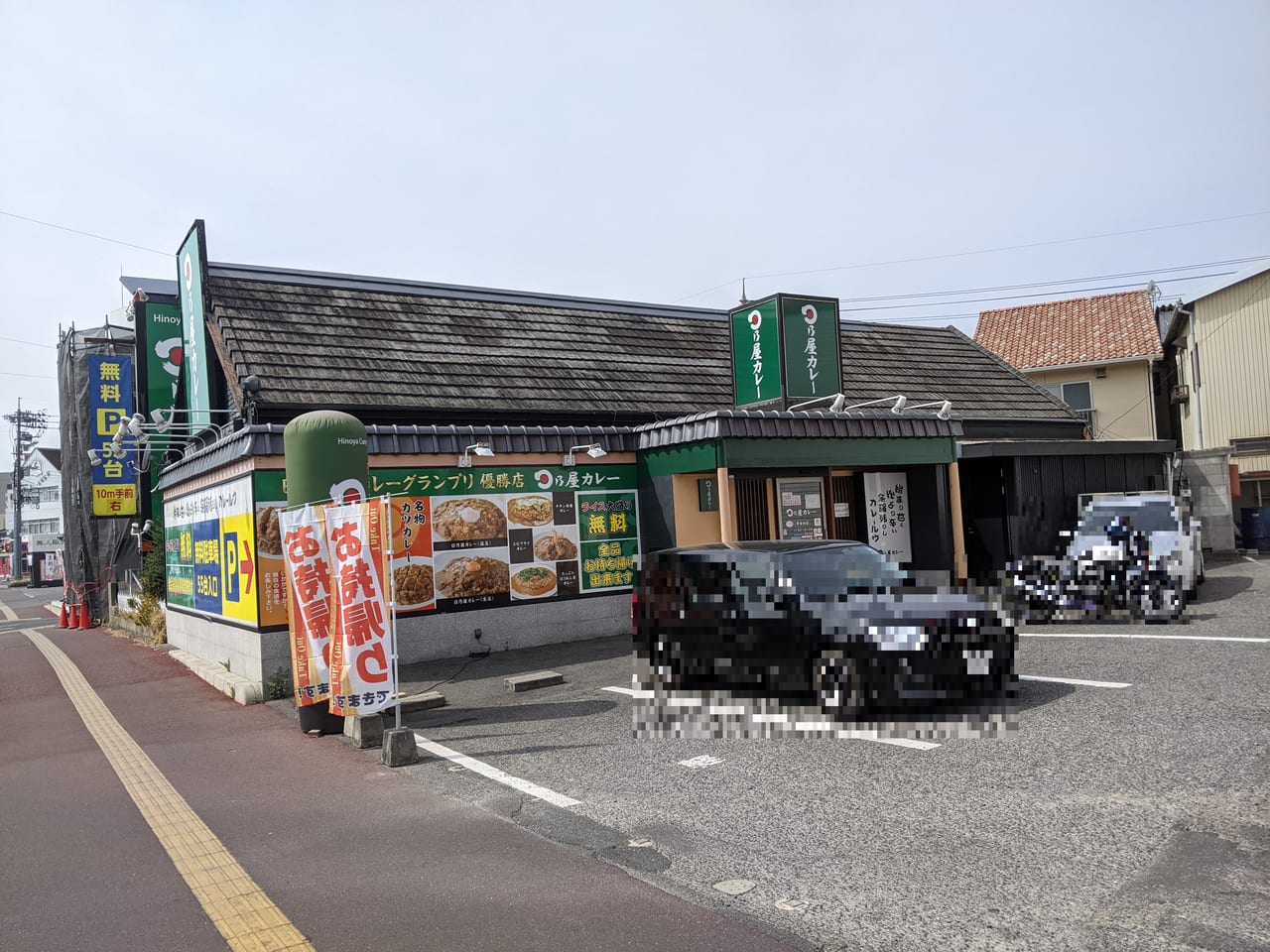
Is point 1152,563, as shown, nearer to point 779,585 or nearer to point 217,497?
point 779,585

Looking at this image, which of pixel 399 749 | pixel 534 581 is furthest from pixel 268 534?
pixel 399 749

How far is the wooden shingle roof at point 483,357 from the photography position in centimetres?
1405

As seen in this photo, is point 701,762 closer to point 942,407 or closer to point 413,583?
point 413,583

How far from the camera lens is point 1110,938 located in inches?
145

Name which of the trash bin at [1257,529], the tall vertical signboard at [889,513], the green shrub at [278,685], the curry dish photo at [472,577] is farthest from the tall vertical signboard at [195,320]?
the trash bin at [1257,529]

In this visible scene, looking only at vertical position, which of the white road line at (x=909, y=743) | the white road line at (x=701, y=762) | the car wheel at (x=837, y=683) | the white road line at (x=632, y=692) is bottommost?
the white road line at (x=701, y=762)

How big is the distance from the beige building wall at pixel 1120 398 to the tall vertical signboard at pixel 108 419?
84.8 feet

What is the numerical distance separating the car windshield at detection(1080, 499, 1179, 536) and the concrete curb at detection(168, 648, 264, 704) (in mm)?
12362

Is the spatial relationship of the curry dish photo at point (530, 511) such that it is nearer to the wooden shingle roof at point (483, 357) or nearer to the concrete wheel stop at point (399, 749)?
the wooden shingle roof at point (483, 357)

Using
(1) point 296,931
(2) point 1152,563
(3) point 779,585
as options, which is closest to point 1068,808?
(3) point 779,585

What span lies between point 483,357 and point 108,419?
36.7 ft

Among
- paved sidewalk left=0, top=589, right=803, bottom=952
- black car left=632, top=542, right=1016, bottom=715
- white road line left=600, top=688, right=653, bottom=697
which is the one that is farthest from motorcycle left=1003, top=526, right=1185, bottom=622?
paved sidewalk left=0, top=589, right=803, bottom=952

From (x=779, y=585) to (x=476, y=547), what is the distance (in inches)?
207

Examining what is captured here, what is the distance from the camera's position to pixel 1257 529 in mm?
20141
